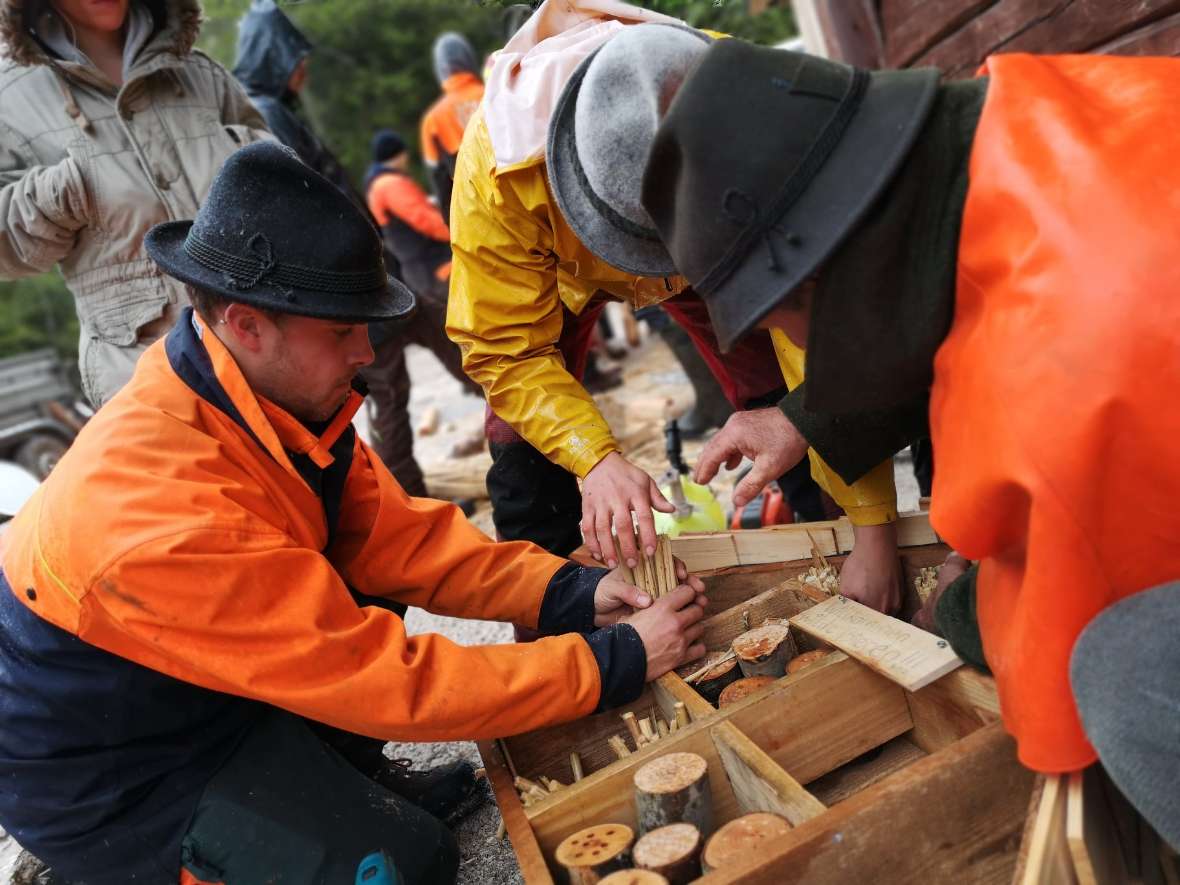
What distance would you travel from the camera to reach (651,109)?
6.27ft

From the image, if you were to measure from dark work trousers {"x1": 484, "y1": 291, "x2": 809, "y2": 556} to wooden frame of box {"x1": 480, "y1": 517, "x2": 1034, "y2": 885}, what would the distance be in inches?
23.7

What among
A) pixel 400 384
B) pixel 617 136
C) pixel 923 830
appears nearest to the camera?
pixel 923 830

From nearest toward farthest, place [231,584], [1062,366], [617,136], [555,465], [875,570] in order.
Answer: [1062,366]
[231,584]
[617,136]
[875,570]
[555,465]

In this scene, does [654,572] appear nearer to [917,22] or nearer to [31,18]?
[31,18]

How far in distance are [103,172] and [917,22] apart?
3.53 m

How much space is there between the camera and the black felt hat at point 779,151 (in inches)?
52.0

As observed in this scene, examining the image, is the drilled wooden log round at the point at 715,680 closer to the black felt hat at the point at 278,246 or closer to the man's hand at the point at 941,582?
the man's hand at the point at 941,582

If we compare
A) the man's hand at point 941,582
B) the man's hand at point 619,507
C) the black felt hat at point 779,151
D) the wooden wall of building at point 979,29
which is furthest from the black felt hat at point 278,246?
the wooden wall of building at point 979,29

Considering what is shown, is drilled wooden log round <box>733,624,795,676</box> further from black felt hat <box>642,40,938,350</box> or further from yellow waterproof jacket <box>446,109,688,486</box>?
black felt hat <box>642,40,938,350</box>

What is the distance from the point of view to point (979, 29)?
12.5ft

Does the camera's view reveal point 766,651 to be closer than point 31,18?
Yes

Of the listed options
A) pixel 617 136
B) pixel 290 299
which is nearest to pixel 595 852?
pixel 290 299

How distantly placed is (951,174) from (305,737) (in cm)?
189

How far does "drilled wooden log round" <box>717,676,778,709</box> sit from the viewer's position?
2100 mm
